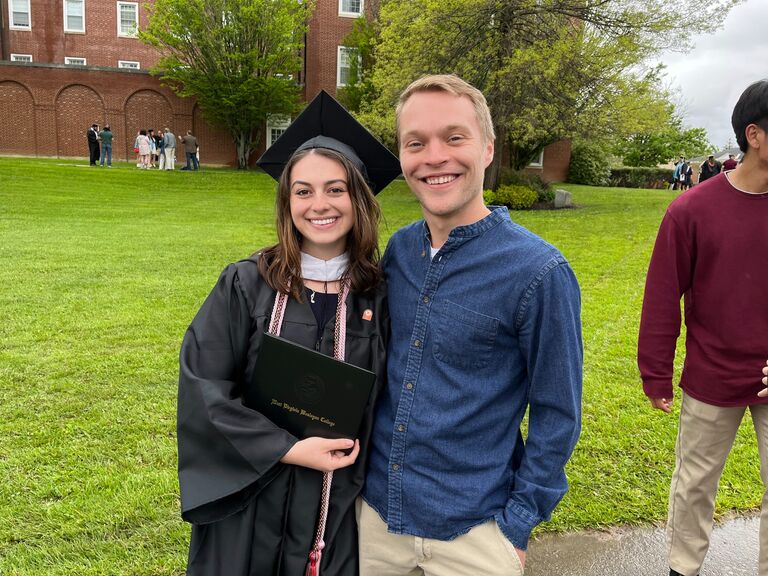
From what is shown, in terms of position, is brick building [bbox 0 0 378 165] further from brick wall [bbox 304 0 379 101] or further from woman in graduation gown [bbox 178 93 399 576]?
woman in graduation gown [bbox 178 93 399 576]

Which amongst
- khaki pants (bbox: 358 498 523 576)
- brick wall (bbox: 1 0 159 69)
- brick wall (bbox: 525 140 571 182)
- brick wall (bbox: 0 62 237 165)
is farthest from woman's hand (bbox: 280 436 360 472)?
brick wall (bbox: 1 0 159 69)

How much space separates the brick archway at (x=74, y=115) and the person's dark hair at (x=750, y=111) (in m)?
31.5

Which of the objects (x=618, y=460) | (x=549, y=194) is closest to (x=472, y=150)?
(x=618, y=460)

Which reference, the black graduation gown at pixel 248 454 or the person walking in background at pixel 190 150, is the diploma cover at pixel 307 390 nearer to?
the black graduation gown at pixel 248 454

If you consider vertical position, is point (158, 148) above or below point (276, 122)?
below

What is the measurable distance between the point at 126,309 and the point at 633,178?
3634 centimetres

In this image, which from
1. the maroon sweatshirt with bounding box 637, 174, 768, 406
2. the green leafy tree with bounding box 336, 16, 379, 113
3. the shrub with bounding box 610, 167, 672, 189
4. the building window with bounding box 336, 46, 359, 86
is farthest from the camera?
the shrub with bounding box 610, 167, 672, 189

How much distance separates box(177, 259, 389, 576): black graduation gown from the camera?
1.75 m

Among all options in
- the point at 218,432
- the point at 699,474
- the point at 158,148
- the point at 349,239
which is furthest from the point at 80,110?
the point at 699,474

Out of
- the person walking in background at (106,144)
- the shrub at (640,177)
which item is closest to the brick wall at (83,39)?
the person walking in background at (106,144)

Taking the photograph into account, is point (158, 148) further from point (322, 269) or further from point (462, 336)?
point (462, 336)

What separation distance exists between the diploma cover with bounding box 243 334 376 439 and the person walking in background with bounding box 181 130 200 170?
2612 centimetres

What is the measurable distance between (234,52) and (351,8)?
8198mm

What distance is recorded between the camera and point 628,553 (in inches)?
119
